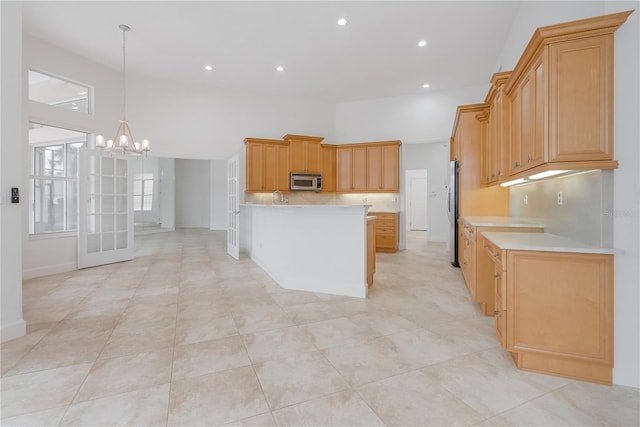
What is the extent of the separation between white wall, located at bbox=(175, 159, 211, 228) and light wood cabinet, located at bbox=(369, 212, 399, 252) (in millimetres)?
7505

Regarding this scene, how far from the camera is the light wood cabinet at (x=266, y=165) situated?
6.19 meters

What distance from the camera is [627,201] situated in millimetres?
1708


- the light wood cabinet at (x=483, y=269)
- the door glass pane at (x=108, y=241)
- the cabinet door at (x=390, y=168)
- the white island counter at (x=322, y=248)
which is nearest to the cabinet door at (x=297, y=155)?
the cabinet door at (x=390, y=168)

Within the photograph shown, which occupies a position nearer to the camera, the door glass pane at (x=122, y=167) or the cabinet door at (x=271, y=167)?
the door glass pane at (x=122, y=167)

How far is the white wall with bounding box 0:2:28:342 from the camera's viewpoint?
7.57 ft

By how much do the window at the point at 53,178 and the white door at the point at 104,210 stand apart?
0.20 metres

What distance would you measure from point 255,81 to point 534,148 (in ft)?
17.2

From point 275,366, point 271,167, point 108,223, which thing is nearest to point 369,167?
point 271,167

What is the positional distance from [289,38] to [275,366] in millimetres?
4345

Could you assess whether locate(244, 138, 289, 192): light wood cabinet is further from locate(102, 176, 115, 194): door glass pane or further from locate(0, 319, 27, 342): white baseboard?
locate(0, 319, 27, 342): white baseboard

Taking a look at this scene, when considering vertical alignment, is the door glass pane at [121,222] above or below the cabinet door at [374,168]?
below

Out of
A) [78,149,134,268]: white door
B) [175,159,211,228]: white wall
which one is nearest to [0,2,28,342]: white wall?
[78,149,134,268]: white door

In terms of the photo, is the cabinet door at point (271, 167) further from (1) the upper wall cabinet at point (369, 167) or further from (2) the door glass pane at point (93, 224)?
(2) the door glass pane at point (93, 224)

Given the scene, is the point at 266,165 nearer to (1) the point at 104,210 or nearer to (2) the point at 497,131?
(1) the point at 104,210
